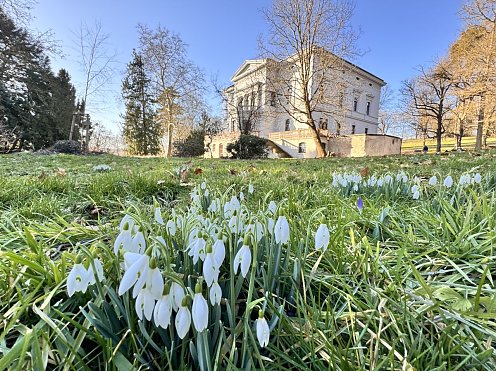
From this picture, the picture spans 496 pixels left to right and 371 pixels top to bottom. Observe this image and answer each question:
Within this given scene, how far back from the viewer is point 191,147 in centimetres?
2786

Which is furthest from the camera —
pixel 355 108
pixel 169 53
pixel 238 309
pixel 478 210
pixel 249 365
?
pixel 355 108

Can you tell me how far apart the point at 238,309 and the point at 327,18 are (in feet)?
58.9

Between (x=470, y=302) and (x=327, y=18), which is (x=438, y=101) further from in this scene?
(x=470, y=302)

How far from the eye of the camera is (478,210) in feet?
5.62

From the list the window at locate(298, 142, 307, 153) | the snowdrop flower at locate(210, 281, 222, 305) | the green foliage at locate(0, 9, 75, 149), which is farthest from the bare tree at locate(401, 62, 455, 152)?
the green foliage at locate(0, 9, 75, 149)

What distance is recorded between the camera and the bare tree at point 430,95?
901 inches

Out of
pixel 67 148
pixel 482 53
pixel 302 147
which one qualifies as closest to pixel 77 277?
pixel 67 148

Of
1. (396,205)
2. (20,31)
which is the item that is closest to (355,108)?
(20,31)

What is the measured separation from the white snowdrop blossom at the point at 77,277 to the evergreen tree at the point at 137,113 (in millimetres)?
35456

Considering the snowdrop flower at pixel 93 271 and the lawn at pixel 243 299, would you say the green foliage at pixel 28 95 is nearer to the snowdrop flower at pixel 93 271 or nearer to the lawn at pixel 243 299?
the lawn at pixel 243 299

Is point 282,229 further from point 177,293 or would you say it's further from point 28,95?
point 28,95

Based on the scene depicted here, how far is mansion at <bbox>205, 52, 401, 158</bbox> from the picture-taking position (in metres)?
16.5

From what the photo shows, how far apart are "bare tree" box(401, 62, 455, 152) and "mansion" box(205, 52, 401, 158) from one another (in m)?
3.45

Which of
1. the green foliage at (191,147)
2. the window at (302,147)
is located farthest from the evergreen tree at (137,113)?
the window at (302,147)
